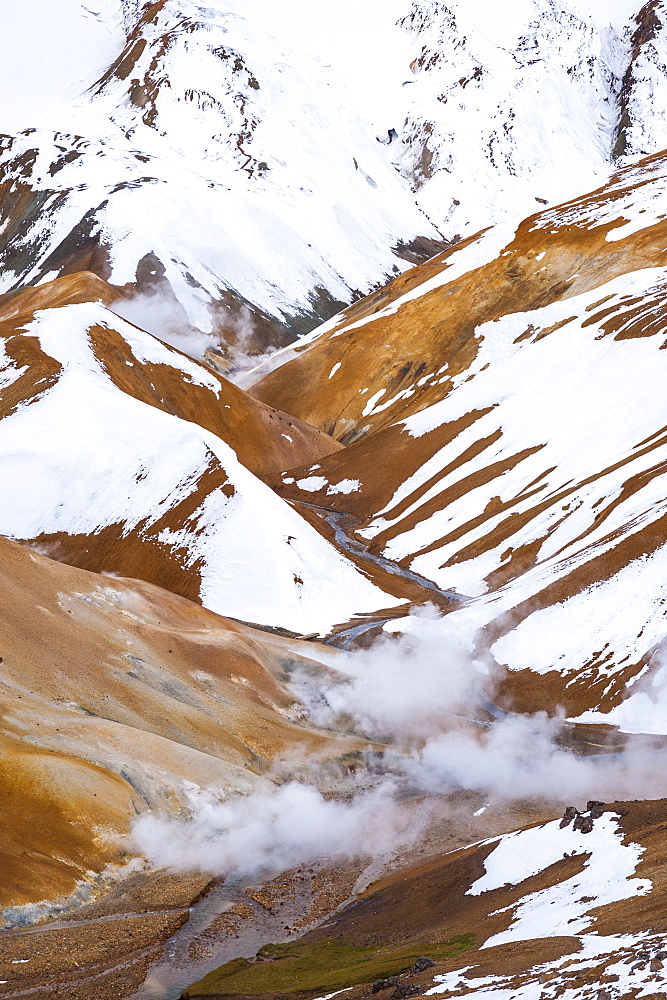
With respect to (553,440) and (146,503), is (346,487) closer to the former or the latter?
(553,440)

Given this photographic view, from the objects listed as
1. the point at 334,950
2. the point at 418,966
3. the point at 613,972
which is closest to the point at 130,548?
the point at 334,950

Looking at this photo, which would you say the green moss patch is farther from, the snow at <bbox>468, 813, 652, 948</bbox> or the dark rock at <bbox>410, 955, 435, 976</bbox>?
the snow at <bbox>468, 813, 652, 948</bbox>

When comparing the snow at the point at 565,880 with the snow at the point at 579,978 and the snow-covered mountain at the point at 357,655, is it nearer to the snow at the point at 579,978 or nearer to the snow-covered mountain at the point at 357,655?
the snow-covered mountain at the point at 357,655

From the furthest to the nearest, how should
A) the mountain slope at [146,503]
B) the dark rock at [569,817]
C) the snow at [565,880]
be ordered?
the mountain slope at [146,503], the dark rock at [569,817], the snow at [565,880]

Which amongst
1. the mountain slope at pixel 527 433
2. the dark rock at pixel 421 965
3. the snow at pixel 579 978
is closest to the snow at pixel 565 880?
the dark rock at pixel 421 965

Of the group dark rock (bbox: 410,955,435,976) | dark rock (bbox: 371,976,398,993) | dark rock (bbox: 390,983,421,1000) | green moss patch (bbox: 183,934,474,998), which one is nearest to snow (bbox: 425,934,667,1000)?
dark rock (bbox: 390,983,421,1000)

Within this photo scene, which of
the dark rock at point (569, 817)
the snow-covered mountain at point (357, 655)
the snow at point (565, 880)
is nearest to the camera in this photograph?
the snow at point (565, 880)

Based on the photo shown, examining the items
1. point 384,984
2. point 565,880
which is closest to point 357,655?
point 565,880
